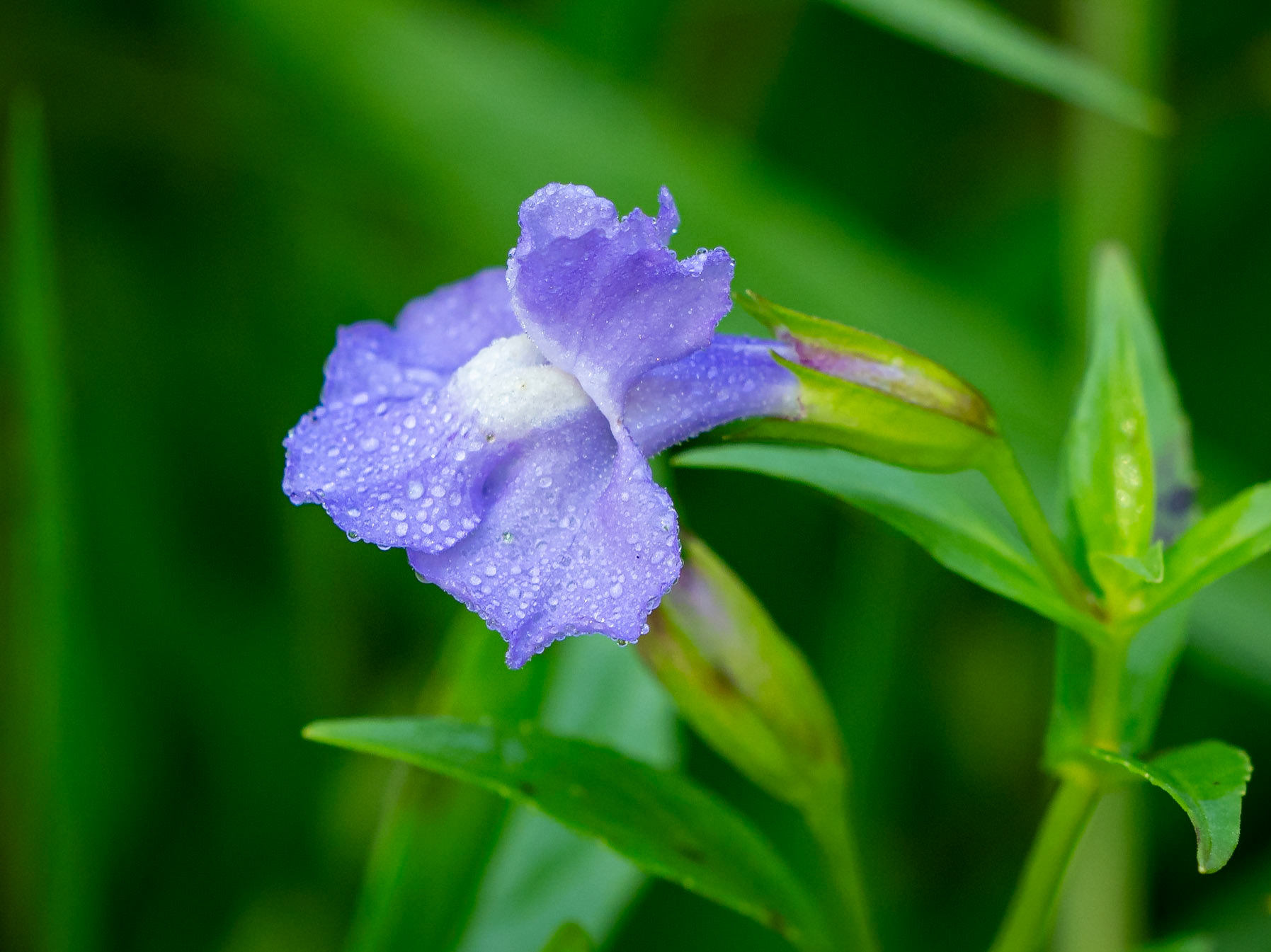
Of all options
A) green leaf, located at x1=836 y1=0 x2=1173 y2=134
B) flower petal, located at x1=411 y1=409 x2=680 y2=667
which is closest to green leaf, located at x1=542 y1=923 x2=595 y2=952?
flower petal, located at x1=411 y1=409 x2=680 y2=667

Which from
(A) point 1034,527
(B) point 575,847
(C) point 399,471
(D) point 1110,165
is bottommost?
(B) point 575,847

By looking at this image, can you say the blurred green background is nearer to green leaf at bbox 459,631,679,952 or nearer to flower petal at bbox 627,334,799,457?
green leaf at bbox 459,631,679,952

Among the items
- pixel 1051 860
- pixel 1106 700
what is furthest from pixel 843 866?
pixel 1106 700

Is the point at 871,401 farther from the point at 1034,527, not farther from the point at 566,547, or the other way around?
the point at 566,547

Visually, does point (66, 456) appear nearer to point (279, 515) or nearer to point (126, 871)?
point (279, 515)

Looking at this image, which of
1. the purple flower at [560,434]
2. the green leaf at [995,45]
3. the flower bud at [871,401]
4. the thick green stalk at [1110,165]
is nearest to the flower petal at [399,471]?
the purple flower at [560,434]

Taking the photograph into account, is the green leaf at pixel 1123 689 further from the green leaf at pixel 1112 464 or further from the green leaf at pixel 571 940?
the green leaf at pixel 571 940
